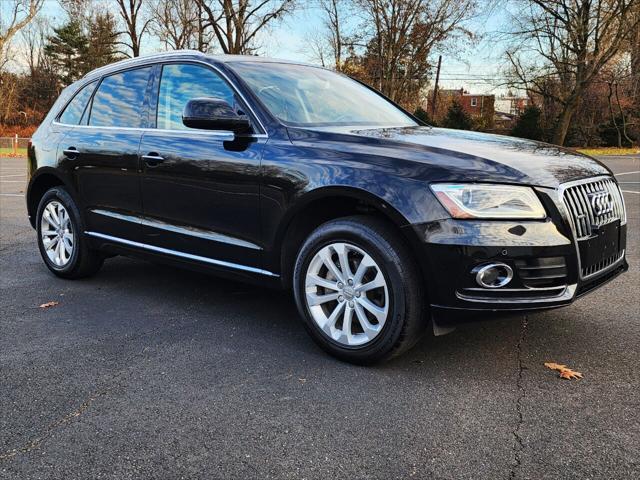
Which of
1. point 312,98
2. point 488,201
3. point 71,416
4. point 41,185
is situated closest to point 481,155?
point 488,201

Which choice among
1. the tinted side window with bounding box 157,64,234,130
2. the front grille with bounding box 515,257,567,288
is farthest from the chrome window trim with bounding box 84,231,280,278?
the front grille with bounding box 515,257,567,288

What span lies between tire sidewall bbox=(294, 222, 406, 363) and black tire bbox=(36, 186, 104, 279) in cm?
235

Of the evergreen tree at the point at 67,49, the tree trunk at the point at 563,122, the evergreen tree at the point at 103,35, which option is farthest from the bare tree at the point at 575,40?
the evergreen tree at the point at 67,49

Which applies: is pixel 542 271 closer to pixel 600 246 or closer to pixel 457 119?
pixel 600 246

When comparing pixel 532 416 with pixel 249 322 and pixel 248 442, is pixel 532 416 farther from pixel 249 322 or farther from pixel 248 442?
pixel 249 322

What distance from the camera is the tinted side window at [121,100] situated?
4527 mm

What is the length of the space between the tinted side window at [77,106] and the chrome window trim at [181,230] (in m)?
0.88

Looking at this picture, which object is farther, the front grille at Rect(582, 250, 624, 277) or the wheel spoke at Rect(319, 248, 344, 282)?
the wheel spoke at Rect(319, 248, 344, 282)

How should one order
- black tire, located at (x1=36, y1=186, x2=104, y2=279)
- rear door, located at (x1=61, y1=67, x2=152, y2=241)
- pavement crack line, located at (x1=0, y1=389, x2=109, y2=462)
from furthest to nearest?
black tire, located at (x1=36, y1=186, x2=104, y2=279) → rear door, located at (x1=61, y1=67, x2=152, y2=241) → pavement crack line, located at (x1=0, y1=389, x2=109, y2=462)

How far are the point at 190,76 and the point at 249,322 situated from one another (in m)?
1.75

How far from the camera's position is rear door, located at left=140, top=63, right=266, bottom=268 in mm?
3713

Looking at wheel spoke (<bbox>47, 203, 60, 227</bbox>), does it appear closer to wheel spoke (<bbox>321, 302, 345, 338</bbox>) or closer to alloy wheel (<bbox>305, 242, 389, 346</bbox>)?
alloy wheel (<bbox>305, 242, 389, 346</bbox>)

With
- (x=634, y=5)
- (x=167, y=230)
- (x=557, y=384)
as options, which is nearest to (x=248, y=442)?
(x=557, y=384)

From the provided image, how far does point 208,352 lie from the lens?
3.53 m
